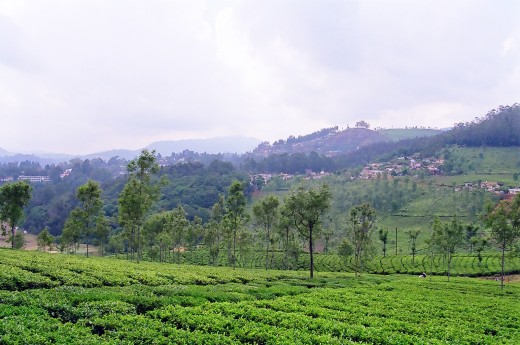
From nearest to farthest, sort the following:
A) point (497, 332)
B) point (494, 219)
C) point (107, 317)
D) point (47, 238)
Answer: point (107, 317)
point (497, 332)
point (494, 219)
point (47, 238)

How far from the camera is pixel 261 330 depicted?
14.0m

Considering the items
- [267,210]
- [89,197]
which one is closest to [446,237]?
[267,210]

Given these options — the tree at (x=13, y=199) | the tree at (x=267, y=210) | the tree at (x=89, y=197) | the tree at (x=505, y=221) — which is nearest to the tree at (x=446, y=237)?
the tree at (x=505, y=221)

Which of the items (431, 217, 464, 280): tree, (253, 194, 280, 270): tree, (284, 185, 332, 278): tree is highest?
(284, 185, 332, 278): tree

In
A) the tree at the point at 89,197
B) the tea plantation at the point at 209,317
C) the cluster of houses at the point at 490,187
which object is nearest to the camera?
the tea plantation at the point at 209,317

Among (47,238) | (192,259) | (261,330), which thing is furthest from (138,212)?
(261,330)

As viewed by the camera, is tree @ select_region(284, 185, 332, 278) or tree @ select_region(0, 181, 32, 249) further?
tree @ select_region(0, 181, 32, 249)

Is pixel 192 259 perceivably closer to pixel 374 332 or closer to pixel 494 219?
pixel 494 219

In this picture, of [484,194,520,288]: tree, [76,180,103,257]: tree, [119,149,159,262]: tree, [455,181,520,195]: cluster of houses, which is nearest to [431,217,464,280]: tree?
[484,194,520,288]: tree

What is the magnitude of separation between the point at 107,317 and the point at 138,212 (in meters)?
42.8

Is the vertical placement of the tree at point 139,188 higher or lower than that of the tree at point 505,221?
higher

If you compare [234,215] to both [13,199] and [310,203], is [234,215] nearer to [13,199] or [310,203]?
[310,203]

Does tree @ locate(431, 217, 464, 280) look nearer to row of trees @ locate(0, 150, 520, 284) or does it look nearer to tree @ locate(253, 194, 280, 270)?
row of trees @ locate(0, 150, 520, 284)

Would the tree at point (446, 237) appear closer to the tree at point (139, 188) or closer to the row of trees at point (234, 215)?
the row of trees at point (234, 215)
